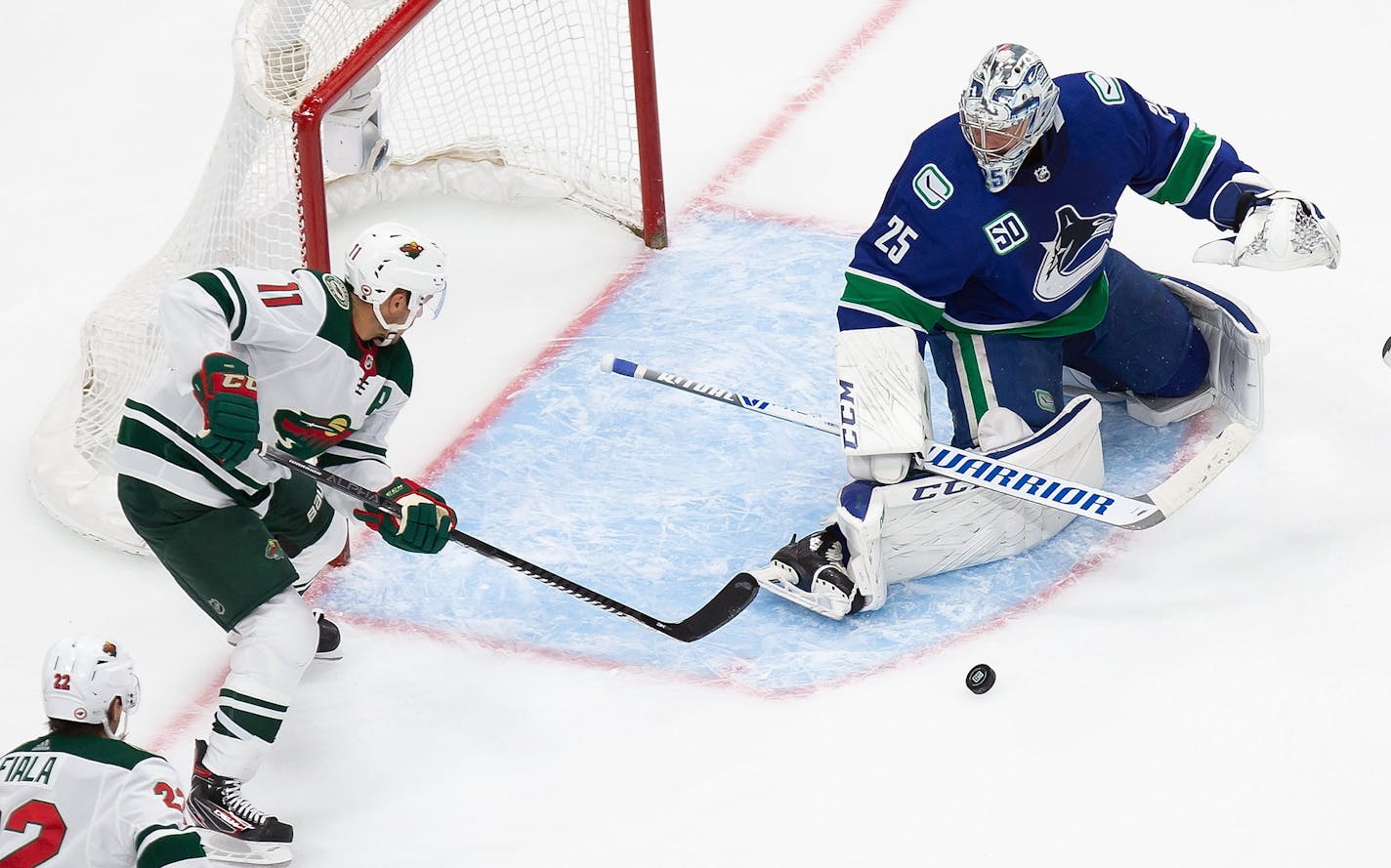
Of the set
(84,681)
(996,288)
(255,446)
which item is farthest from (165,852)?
(996,288)

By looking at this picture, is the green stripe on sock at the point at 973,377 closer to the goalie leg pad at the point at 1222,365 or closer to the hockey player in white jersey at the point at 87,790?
the goalie leg pad at the point at 1222,365

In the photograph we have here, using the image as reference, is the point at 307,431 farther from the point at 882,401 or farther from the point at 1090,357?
the point at 1090,357

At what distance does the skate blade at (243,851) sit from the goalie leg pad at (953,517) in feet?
3.78

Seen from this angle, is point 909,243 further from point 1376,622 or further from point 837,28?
point 837,28

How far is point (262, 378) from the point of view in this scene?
321 centimetres

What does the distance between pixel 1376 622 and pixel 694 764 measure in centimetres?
125

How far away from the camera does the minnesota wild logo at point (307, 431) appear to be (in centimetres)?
325

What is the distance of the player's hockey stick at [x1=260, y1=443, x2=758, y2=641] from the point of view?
3.26 m

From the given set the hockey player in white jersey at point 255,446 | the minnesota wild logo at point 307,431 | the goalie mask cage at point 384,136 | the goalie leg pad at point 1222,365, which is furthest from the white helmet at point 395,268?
the goalie leg pad at point 1222,365

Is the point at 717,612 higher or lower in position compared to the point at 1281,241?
lower

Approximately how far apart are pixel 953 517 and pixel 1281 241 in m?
0.81

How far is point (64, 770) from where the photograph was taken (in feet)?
8.57

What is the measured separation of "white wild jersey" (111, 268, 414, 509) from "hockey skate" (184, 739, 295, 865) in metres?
0.46

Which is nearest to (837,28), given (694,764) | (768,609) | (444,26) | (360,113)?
(444,26)
